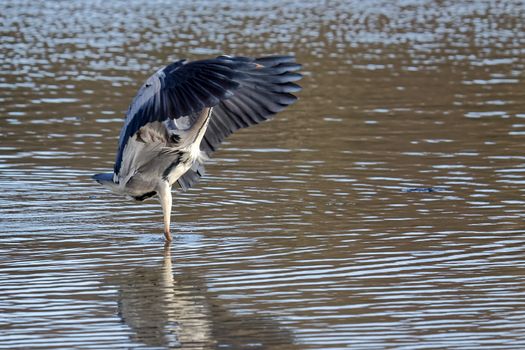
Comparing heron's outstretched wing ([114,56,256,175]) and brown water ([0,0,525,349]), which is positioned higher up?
heron's outstretched wing ([114,56,256,175])

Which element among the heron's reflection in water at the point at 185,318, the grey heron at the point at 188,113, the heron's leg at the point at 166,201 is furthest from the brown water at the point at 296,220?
the grey heron at the point at 188,113

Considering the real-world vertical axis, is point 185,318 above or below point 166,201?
above

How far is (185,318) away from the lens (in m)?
7.87

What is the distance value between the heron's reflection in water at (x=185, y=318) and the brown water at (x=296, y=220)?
2cm

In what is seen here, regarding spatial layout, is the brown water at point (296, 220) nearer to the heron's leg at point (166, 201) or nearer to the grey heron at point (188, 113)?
the heron's leg at point (166, 201)

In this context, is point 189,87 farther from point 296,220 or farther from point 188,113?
point 296,220

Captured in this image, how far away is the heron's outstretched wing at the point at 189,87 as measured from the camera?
8.86 m

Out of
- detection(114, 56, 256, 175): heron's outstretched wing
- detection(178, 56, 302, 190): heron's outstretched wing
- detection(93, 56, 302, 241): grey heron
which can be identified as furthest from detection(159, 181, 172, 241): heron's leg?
detection(114, 56, 256, 175): heron's outstretched wing

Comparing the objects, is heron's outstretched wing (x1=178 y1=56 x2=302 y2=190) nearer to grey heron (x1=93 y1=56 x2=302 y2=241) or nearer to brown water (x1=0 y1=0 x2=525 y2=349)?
grey heron (x1=93 y1=56 x2=302 y2=241)

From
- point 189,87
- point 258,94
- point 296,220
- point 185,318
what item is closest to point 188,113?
point 189,87

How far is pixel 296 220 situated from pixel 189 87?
2405 mm

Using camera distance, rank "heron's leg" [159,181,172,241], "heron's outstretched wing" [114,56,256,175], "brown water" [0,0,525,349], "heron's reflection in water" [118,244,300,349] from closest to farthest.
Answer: "heron's reflection in water" [118,244,300,349] < "brown water" [0,0,525,349] < "heron's outstretched wing" [114,56,256,175] < "heron's leg" [159,181,172,241]

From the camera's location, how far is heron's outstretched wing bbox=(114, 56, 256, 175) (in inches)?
349

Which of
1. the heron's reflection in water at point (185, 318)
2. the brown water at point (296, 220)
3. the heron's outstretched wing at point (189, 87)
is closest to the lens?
the heron's reflection in water at point (185, 318)
